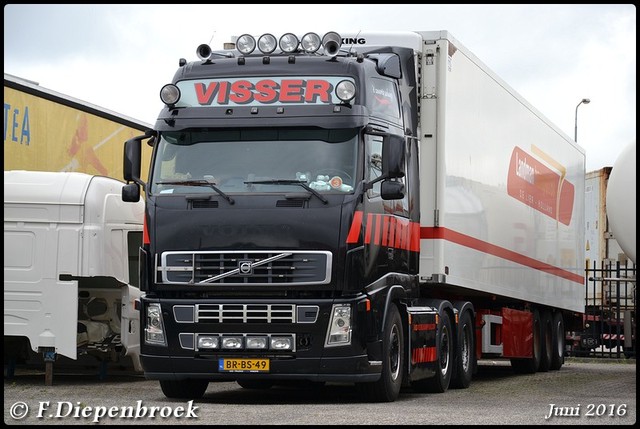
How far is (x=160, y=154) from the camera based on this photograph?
478 inches

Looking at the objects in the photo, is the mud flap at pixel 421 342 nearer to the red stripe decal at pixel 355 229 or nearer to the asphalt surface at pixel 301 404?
the asphalt surface at pixel 301 404

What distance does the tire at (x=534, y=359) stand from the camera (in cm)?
1961

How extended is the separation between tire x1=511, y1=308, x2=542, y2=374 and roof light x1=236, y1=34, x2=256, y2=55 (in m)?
8.69

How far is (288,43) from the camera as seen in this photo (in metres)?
12.5

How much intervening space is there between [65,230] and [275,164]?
3.78m

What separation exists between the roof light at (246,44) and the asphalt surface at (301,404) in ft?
11.8

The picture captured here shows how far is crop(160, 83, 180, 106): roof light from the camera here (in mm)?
12195

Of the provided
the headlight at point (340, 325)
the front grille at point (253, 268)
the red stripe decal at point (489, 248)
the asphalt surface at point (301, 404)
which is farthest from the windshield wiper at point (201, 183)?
the red stripe decal at point (489, 248)

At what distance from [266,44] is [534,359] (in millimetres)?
9038

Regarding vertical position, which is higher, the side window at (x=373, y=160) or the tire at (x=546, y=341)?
the side window at (x=373, y=160)

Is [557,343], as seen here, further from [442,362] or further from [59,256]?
[59,256]

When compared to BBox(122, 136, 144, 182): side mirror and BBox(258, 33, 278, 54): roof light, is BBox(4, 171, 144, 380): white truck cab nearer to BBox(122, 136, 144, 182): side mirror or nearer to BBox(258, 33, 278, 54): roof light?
BBox(122, 136, 144, 182): side mirror

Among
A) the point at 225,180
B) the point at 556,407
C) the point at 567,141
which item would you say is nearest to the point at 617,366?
the point at 567,141

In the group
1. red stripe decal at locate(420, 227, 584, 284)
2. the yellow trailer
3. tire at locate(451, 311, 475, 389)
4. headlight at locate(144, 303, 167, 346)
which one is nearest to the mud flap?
red stripe decal at locate(420, 227, 584, 284)
